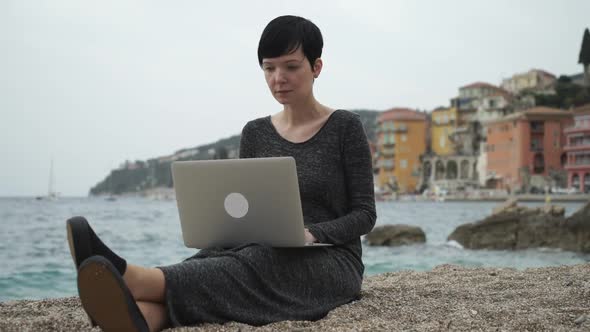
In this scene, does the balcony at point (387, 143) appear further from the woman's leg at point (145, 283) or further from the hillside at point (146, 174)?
the woman's leg at point (145, 283)

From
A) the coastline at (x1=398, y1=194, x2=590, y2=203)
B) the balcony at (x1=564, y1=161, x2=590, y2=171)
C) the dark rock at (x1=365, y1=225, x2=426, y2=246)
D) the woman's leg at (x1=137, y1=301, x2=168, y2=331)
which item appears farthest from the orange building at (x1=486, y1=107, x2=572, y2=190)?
the woman's leg at (x1=137, y1=301, x2=168, y2=331)

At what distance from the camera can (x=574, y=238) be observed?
10445 millimetres

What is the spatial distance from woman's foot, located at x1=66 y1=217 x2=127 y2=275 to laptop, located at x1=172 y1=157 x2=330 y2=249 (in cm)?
54

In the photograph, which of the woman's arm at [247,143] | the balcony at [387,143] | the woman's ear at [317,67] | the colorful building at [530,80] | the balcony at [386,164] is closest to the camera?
the woman's ear at [317,67]

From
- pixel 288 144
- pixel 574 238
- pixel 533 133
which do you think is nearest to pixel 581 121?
pixel 533 133

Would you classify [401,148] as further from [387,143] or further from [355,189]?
[355,189]

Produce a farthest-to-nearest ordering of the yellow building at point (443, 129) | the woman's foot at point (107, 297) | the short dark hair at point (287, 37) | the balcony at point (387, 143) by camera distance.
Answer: the balcony at point (387, 143) → the yellow building at point (443, 129) → the short dark hair at point (287, 37) → the woman's foot at point (107, 297)

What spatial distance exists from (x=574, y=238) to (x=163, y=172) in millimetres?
70443

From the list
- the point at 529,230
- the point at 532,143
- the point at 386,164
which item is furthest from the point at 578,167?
the point at 529,230

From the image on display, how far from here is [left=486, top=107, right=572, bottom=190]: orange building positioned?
52.4 metres

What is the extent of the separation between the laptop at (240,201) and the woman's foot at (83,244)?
541 millimetres

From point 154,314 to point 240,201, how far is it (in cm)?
53

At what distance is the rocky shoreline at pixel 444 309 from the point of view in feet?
7.65

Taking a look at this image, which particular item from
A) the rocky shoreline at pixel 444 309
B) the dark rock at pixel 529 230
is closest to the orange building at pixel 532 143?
the dark rock at pixel 529 230
